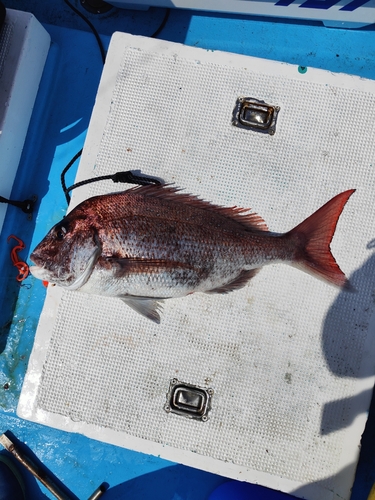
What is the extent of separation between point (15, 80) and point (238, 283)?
1962mm

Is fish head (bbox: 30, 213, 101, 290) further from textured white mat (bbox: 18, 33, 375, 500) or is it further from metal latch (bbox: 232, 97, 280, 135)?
metal latch (bbox: 232, 97, 280, 135)

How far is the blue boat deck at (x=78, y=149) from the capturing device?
2.70m

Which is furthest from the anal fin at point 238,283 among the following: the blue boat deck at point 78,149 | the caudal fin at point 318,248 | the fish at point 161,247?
the blue boat deck at point 78,149

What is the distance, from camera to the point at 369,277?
90.1 inches

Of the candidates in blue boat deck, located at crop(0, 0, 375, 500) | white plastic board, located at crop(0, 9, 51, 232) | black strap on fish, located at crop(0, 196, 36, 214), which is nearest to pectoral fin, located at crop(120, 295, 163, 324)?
blue boat deck, located at crop(0, 0, 375, 500)

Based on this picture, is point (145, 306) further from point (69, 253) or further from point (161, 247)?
point (69, 253)

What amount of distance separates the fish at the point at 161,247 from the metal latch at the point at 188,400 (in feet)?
1.98

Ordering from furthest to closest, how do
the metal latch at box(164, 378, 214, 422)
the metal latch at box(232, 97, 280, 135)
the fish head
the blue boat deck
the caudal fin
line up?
the blue boat deck
the metal latch at box(232, 97, 280, 135)
the metal latch at box(164, 378, 214, 422)
the caudal fin
the fish head

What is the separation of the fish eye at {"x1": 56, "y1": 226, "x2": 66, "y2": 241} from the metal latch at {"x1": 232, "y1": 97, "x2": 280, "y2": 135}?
47.8 inches

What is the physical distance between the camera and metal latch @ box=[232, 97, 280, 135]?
7.84 feet

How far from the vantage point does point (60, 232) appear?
1966mm

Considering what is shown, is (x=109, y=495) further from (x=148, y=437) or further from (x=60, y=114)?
(x=60, y=114)

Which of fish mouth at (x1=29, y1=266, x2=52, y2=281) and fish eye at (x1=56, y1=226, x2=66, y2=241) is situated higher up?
fish eye at (x1=56, y1=226, x2=66, y2=241)

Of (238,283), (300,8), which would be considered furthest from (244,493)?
(300,8)
